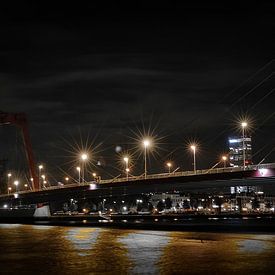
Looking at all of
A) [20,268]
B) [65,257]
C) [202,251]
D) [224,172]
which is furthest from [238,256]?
[224,172]

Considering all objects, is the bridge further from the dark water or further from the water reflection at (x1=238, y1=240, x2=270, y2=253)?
the dark water

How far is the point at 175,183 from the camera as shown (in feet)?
280

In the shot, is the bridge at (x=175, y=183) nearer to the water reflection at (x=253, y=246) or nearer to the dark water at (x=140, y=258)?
the water reflection at (x=253, y=246)

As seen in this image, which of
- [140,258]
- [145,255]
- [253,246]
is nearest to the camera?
[140,258]

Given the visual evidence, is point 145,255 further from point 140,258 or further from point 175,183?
point 175,183

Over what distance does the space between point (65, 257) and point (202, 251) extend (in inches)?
271

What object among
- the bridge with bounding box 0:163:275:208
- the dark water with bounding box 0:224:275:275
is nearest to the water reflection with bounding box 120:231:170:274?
the dark water with bounding box 0:224:275:275

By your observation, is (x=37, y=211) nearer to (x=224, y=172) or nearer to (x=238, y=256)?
(x=224, y=172)

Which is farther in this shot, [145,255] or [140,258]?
[145,255]

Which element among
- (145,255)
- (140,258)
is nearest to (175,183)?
(145,255)

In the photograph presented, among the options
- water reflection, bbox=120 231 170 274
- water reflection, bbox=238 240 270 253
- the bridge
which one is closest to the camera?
water reflection, bbox=120 231 170 274

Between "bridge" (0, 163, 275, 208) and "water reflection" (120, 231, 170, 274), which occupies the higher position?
"bridge" (0, 163, 275, 208)

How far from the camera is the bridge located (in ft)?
235

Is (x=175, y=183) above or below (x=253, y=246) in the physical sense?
above
